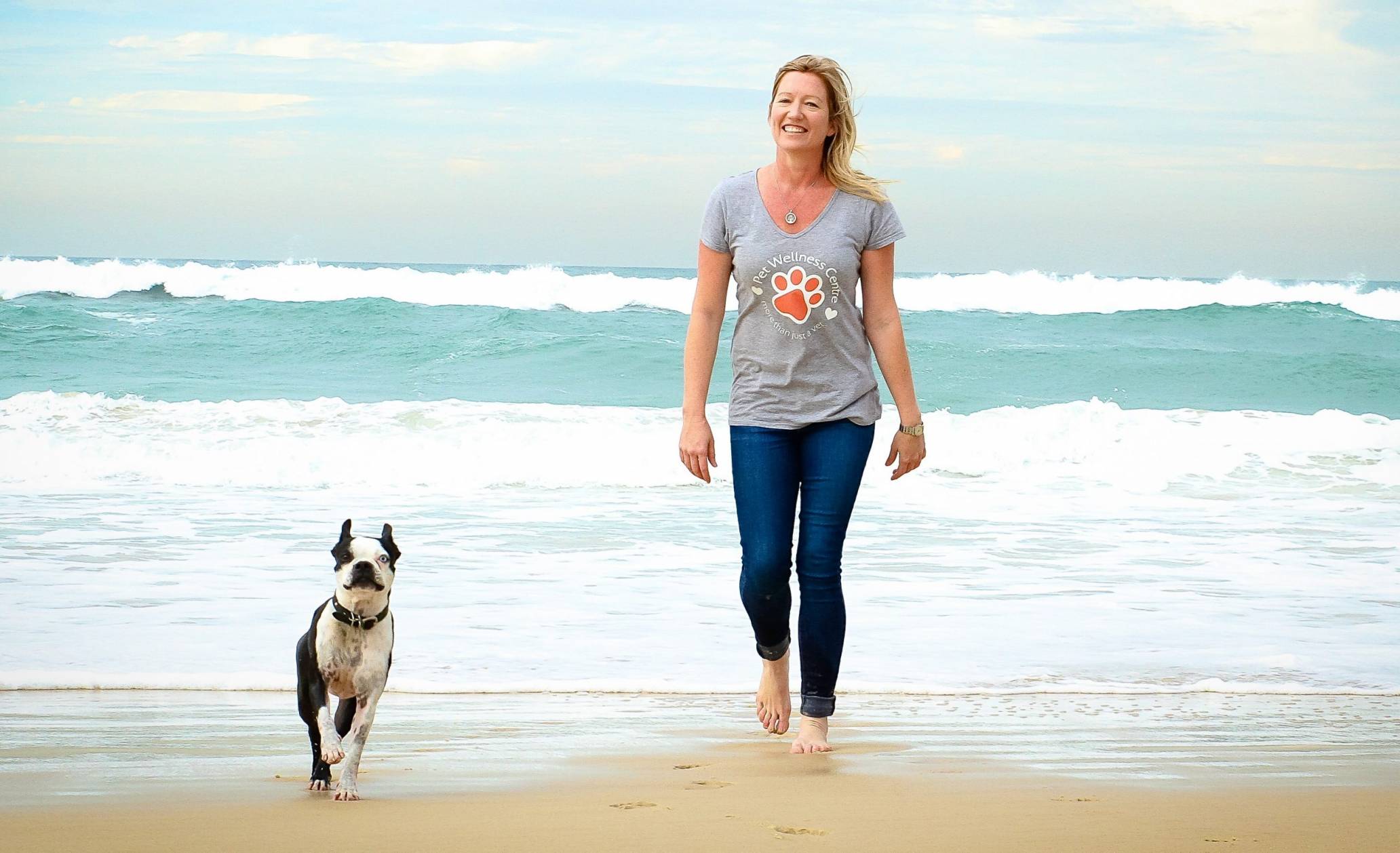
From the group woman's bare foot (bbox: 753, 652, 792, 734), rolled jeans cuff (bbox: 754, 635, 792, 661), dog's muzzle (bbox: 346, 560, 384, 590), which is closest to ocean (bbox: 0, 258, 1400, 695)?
woman's bare foot (bbox: 753, 652, 792, 734)

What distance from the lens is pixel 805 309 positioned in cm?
318

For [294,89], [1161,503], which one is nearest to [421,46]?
[294,89]

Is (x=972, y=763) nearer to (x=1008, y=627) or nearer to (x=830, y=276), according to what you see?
(x=830, y=276)

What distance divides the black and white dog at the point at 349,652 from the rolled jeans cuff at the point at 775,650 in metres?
1.10

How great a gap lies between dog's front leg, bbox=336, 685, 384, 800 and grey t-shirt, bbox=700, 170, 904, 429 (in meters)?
1.17

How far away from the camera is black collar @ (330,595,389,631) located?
2748 mm

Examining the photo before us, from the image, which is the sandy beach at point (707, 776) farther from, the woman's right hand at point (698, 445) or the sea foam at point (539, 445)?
the sea foam at point (539, 445)

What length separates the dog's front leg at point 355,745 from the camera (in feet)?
9.14

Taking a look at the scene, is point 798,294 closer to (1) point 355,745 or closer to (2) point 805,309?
(2) point 805,309

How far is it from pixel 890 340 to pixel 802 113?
2.09ft

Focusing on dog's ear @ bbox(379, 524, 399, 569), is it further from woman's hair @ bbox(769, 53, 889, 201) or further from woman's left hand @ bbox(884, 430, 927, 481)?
woman's hair @ bbox(769, 53, 889, 201)

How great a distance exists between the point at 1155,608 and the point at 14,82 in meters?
21.4

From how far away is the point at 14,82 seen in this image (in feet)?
68.5

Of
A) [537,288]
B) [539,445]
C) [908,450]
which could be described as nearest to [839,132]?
[908,450]
